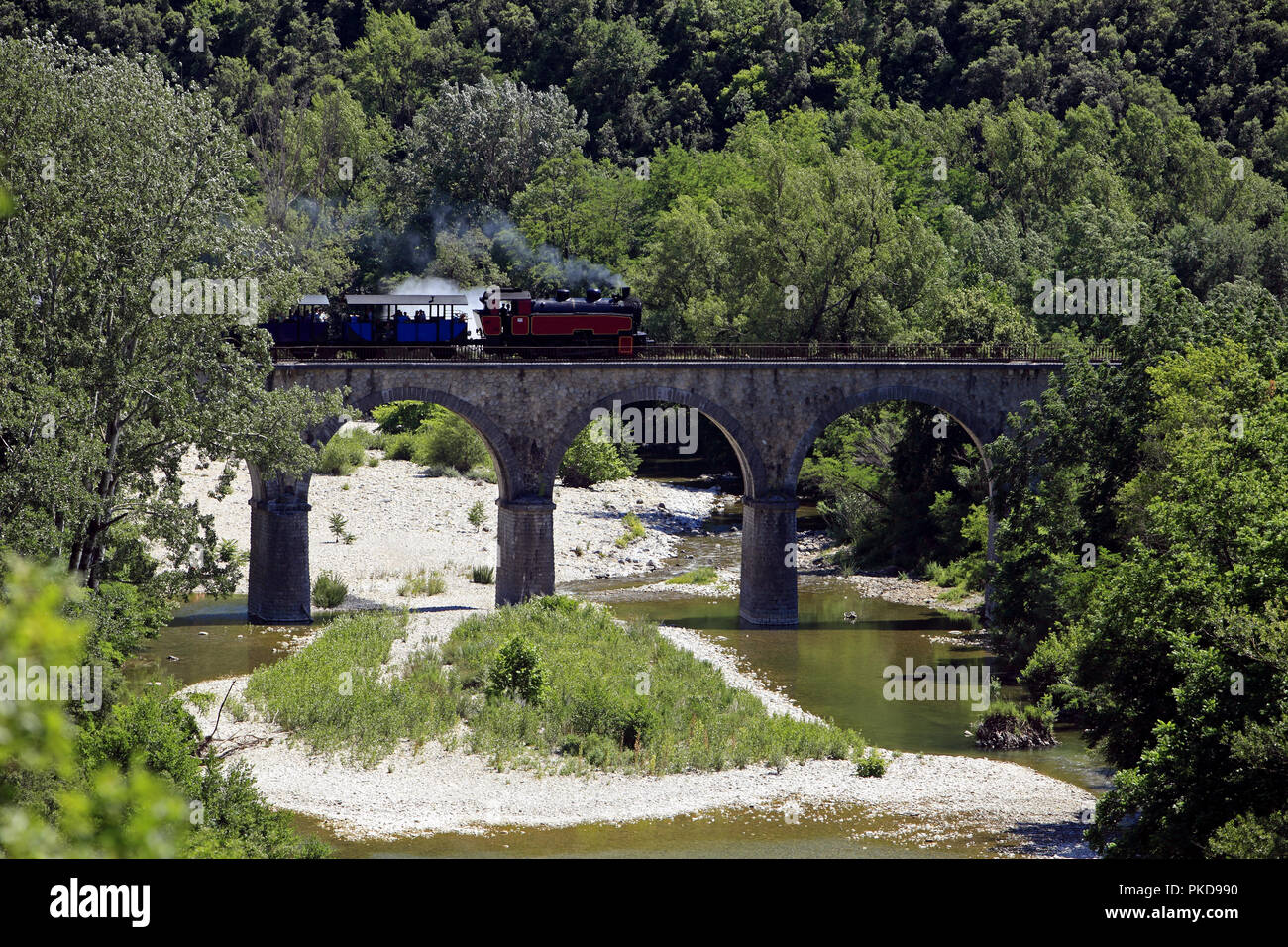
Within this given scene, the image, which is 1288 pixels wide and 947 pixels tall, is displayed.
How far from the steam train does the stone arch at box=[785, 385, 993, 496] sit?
23.4ft

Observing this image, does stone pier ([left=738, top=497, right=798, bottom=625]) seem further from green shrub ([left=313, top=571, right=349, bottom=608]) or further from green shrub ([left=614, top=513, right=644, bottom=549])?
green shrub ([left=313, top=571, right=349, bottom=608])

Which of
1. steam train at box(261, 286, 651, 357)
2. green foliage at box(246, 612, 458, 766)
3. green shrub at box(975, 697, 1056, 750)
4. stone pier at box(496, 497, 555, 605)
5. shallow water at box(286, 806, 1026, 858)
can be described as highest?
steam train at box(261, 286, 651, 357)

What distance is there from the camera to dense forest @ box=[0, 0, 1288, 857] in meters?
27.5

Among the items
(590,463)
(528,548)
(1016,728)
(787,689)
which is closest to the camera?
(1016,728)

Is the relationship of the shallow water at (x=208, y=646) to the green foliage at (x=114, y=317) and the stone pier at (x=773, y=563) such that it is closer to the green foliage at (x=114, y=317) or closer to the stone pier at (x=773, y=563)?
the green foliage at (x=114, y=317)

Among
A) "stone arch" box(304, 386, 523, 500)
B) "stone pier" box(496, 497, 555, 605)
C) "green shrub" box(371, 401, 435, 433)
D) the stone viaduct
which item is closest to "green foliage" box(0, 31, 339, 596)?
"stone arch" box(304, 386, 523, 500)

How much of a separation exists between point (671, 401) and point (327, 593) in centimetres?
1469

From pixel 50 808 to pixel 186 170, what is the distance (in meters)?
17.9

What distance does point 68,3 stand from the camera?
117250 millimetres

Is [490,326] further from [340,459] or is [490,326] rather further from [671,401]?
[340,459]

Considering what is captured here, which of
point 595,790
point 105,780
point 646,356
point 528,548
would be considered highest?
point 646,356

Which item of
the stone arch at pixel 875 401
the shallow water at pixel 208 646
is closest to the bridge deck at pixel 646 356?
the stone arch at pixel 875 401

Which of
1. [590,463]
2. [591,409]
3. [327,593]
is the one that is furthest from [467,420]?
[590,463]

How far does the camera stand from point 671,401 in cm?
5209
